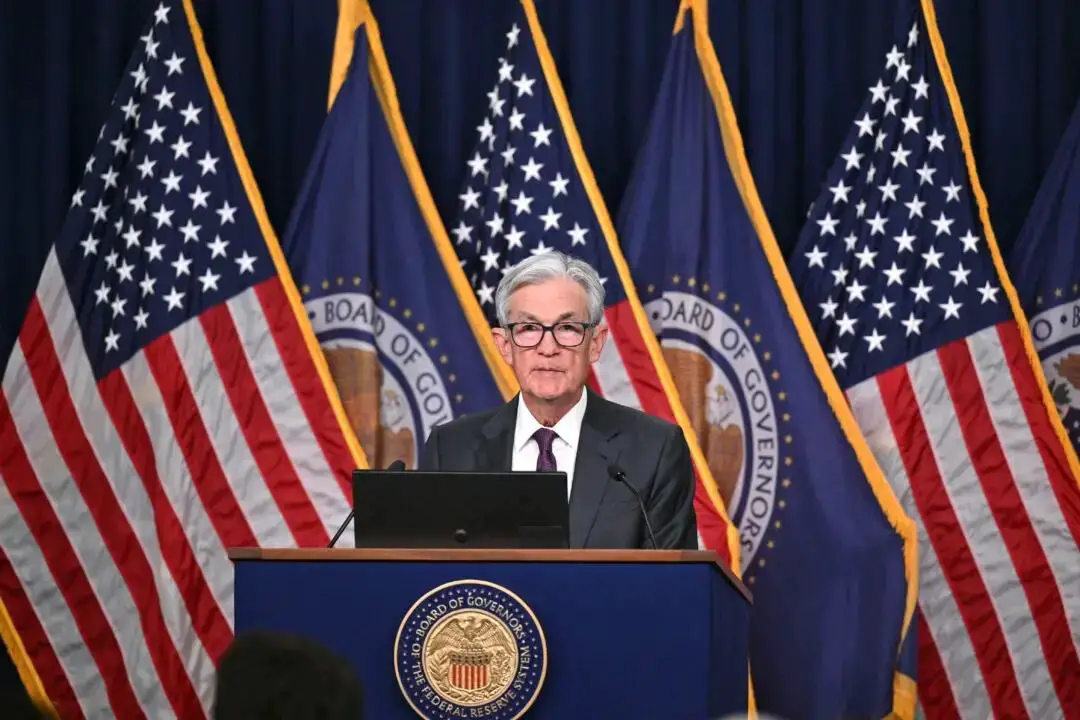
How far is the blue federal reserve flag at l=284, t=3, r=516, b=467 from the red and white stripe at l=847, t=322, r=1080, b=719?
1.70 metres

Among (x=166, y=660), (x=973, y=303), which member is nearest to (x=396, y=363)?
(x=166, y=660)

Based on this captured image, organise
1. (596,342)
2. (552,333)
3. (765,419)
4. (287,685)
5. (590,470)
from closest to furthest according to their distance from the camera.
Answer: (287,685) < (590,470) < (552,333) < (596,342) < (765,419)

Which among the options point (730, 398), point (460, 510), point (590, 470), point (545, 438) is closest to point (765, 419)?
point (730, 398)

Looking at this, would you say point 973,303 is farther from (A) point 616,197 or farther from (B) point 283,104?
(B) point 283,104

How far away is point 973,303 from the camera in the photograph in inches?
247

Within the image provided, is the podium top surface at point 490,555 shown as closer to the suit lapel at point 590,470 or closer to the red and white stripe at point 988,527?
the suit lapel at point 590,470

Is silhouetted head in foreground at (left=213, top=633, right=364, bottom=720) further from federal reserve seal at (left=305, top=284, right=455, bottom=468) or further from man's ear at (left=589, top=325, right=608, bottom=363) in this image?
federal reserve seal at (left=305, top=284, right=455, bottom=468)

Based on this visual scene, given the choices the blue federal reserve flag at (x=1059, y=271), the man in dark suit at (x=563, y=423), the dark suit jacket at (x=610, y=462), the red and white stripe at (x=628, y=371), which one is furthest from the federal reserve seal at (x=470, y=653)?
the blue federal reserve flag at (x=1059, y=271)

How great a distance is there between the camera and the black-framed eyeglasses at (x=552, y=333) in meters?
3.98

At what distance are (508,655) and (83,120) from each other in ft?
15.2

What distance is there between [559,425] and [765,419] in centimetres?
241

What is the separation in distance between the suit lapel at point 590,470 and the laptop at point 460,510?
0.48 metres

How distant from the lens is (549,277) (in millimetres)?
4008

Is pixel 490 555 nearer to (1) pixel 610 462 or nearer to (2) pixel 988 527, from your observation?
(1) pixel 610 462
